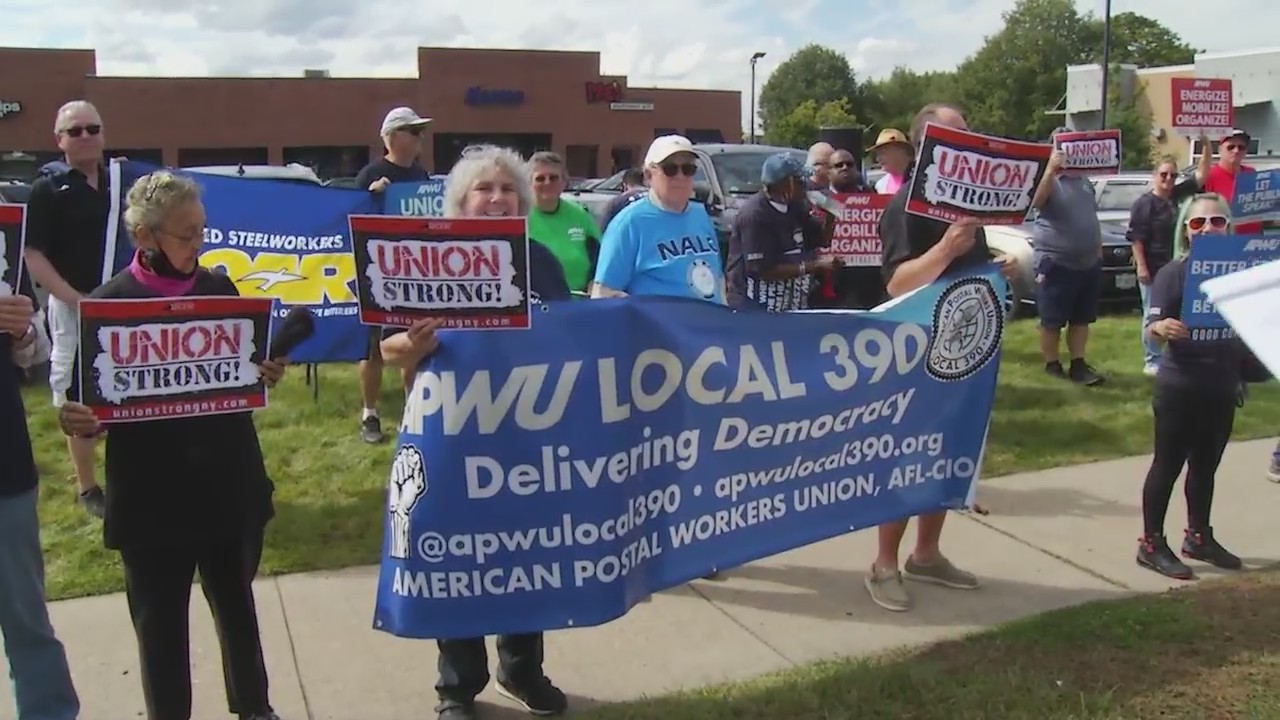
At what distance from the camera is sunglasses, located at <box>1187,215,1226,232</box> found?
5.04 meters

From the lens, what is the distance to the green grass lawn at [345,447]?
16.9 feet

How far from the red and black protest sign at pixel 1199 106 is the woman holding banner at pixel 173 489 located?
10.3 m

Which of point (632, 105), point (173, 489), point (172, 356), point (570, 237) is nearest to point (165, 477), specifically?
point (173, 489)

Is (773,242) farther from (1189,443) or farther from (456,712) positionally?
(456,712)

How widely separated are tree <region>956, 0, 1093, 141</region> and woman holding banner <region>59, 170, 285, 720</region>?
6874 centimetres

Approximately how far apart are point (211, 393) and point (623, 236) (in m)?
2.06

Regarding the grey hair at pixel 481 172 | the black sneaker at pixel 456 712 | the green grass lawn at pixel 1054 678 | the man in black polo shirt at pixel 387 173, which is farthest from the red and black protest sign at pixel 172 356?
the man in black polo shirt at pixel 387 173

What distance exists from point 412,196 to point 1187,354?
14.3 ft

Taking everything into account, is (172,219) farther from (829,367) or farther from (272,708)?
(829,367)

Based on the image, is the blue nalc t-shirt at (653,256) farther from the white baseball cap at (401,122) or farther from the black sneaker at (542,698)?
the white baseball cap at (401,122)

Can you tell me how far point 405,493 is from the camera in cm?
329

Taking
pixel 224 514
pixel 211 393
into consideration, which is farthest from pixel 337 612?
pixel 211 393

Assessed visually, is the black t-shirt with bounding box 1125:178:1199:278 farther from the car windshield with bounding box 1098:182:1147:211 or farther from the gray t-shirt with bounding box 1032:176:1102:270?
the car windshield with bounding box 1098:182:1147:211

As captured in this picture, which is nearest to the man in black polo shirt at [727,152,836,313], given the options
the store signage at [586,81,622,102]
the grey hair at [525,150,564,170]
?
the grey hair at [525,150,564,170]
